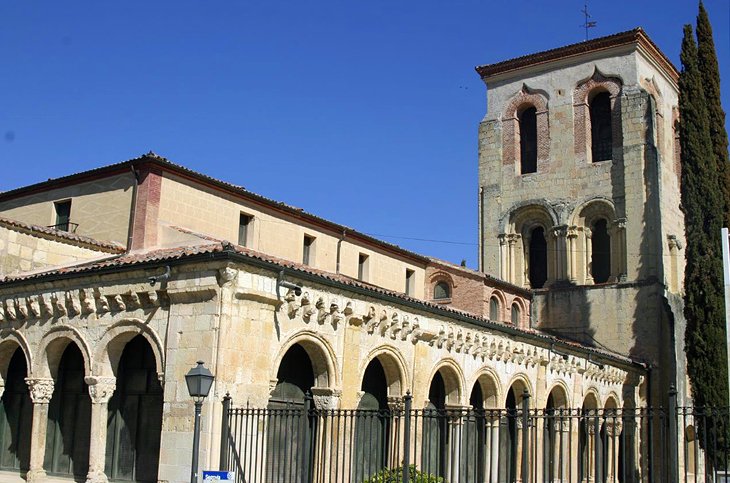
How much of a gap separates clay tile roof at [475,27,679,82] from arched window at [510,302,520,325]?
10566mm

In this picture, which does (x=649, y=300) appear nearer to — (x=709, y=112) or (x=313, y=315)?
(x=709, y=112)

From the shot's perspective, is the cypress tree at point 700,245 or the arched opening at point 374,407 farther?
the cypress tree at point 700,245

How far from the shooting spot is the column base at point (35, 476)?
687 inches

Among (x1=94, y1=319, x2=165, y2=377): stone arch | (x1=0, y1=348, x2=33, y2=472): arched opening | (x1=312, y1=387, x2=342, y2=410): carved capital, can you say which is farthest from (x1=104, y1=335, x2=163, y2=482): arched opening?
(x1=312, y1=387, x2=342, y2=410): carved capital

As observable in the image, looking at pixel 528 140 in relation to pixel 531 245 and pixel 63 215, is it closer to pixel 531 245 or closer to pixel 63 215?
pixel 531 245

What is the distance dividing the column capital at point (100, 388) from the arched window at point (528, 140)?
23.8 m

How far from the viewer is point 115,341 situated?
16594mm

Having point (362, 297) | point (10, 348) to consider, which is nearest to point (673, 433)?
point (362, 297)

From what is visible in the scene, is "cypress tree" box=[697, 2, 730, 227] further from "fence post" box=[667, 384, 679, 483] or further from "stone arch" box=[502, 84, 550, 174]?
"fence post" box=[667, 384, 679, 483]

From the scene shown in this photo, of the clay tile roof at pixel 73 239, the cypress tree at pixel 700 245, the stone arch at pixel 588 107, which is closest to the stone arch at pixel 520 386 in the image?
the cypress tree at pixel 700 245

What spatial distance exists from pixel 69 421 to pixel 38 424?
1138 millimetres

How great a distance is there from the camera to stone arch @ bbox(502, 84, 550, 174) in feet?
118

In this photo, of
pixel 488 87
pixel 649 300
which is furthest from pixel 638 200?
pixel 488 87

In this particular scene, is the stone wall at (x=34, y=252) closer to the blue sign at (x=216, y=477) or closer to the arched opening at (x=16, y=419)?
the arched opening at (x=16, y=419)
